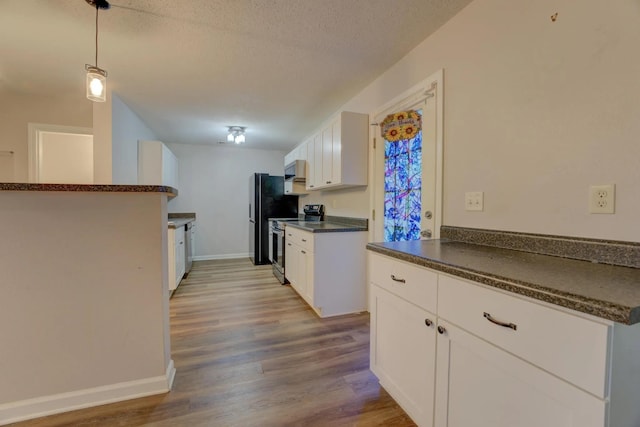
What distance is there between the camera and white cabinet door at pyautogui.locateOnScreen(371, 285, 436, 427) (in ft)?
4.12

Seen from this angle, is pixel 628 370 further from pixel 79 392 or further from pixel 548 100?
pixel 79 392

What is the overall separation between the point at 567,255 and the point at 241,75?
278cm

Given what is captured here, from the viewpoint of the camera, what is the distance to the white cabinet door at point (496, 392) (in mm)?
754

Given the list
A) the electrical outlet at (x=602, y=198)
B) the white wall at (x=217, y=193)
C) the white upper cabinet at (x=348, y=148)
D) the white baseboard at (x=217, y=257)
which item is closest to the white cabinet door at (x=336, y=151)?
the white upper cabinet at (x=348, y=148)

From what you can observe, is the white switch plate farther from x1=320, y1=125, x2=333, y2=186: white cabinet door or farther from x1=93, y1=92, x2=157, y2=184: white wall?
x1=93, y1=92, x2=157, y2=184: white wall

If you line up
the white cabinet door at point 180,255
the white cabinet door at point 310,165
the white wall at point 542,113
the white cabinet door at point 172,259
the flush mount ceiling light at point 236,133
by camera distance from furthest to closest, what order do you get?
1. the flush mount ceiling light at point 236,133
2. the white cabinet door at point 310,165
3. the white cabinet door at point 180,255
4. the white cabinet door at point 172,259
5. the white wall at point 542,113

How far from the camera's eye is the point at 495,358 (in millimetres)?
950

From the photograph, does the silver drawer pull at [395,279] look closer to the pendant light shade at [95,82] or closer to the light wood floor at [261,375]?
the light wood floor at [261,375]

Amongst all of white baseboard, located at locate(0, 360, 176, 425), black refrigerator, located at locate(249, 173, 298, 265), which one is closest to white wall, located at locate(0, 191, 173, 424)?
white baseboard, located at locate(0, 360, 176, 425)

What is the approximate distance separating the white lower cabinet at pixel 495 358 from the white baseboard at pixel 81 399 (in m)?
1.35

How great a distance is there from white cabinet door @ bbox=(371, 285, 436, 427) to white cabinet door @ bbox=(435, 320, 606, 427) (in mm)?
62

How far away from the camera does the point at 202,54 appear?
229cm

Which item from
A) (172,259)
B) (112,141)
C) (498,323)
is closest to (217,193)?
(172,259)

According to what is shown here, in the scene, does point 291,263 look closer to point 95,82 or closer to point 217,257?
point 95,82
